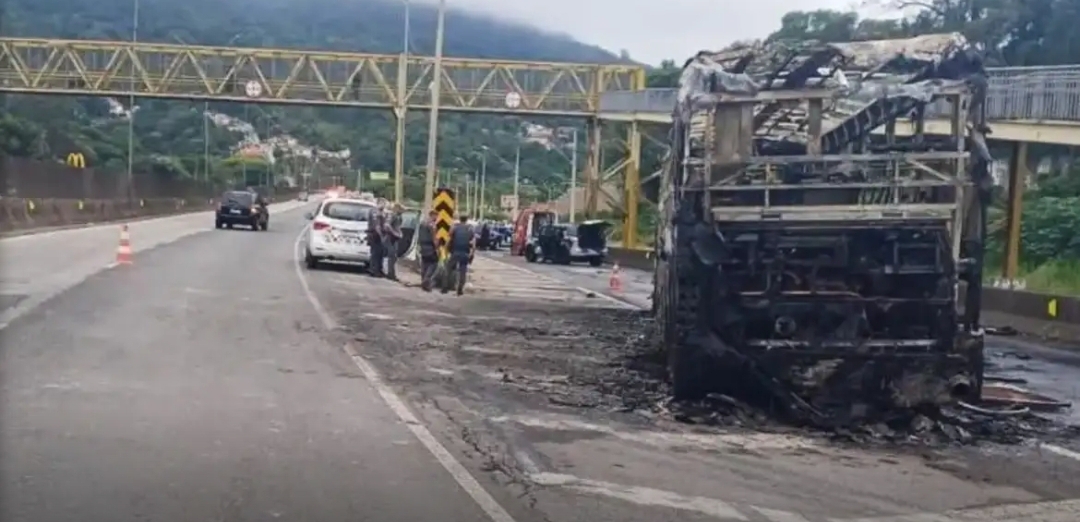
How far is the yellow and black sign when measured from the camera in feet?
103

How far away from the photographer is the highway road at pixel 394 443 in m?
9.17

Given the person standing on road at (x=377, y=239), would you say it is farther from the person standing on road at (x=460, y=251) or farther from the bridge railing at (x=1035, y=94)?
the bridge railing at (x=1035, y=94)

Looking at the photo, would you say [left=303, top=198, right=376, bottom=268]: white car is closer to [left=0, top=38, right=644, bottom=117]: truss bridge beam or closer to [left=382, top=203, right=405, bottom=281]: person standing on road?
[left=382, top=203, right=405, bottom=281]: person standing on road

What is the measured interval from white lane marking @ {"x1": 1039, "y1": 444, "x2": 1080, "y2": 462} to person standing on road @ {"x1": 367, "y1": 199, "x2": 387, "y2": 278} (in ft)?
73.4

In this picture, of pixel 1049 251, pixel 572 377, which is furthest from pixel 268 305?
pixel 1049 251

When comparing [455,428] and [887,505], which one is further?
[455,428]

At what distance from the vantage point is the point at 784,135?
14.7 m

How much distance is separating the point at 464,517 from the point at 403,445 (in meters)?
2.47

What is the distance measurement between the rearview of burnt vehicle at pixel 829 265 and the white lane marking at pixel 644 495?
11.2 feet

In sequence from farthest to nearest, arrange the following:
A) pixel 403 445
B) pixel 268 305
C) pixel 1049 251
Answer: pixel 1049 251, pixel 268 305, pixel 403 445

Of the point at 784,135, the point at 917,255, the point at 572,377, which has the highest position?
the point at 784,135

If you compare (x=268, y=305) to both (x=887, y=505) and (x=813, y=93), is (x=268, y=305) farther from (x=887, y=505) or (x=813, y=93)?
(x=887, y=505)

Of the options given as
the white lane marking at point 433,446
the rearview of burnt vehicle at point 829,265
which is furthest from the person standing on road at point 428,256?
the rearview of burnt vehicle at point 829,265

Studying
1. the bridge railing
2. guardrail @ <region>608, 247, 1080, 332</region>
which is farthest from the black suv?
guardrail @ <region>608, 247, 1080, 332</region>
